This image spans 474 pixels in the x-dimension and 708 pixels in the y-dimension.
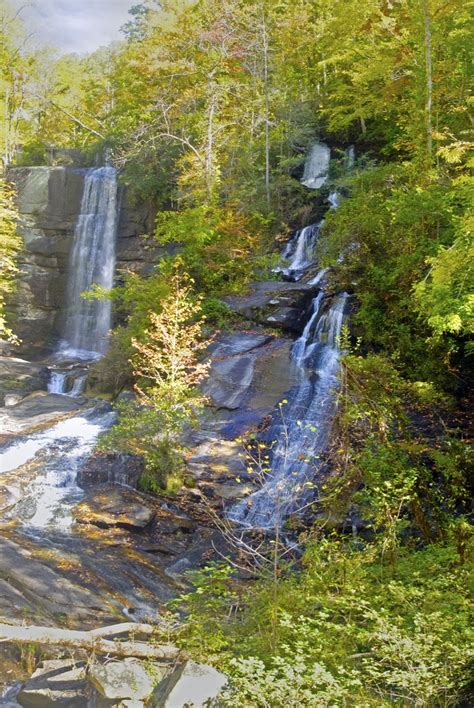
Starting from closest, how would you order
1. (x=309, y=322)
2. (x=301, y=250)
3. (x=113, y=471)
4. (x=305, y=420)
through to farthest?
(x=113, y=471), (x=305, y=420), (x=309, y=322), (x=301, y=250)

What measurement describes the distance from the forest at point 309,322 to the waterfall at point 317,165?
420 millimetres

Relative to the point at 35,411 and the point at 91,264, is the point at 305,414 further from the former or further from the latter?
the point at 91,264

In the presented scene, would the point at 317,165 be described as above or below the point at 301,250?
above

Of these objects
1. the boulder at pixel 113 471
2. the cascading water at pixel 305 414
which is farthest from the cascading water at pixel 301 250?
the boulder at pixel 113 471

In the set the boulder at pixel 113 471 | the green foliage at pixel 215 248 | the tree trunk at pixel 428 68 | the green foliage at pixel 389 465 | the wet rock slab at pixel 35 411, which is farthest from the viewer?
the green foliage at pixel 215 248

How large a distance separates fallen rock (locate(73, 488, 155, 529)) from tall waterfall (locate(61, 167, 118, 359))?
13.2m

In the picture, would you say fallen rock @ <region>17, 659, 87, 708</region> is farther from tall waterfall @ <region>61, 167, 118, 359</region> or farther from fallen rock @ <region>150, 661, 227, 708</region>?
tall waterfall @ <region>61, 167, 118, 359</region>

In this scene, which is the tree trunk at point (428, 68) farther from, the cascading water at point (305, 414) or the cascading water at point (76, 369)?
the cascading water at point (76, 369)

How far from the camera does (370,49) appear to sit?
20.1 metres

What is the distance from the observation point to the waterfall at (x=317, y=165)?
71.9 ft

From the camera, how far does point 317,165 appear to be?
2289 centimetres

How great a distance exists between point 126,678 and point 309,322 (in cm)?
1089

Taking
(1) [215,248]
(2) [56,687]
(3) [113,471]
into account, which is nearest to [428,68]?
(1) [215,248]

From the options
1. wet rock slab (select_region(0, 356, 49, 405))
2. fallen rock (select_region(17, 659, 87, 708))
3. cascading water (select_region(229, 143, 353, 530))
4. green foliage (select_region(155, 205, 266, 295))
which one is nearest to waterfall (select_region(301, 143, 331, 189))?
cascading water (select_region(229, 143, 353, 530))
